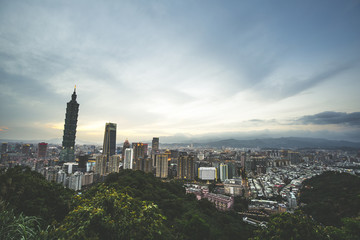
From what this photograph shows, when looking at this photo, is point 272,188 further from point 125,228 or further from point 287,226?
point 125,228

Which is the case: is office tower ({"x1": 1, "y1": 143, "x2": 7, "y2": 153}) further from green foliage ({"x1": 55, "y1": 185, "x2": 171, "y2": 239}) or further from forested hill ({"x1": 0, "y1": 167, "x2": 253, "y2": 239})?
green foliage ({"x1": 55, "y1": 185, "x2": 171, "y2": 239})

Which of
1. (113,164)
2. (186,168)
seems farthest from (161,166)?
(113,164)

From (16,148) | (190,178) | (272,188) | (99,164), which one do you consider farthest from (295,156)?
(16,148)

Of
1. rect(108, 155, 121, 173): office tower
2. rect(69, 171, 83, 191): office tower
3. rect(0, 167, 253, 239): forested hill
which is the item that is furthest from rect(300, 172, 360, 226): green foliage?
rect(108, 155, 121, 173): office tower

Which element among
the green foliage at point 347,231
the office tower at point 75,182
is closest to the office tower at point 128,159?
the office tower at point 75,182

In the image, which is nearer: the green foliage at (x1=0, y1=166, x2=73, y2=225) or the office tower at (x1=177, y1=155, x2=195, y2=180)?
the green foliage at (x1=0, y1=166, x2=73, y2=225)
